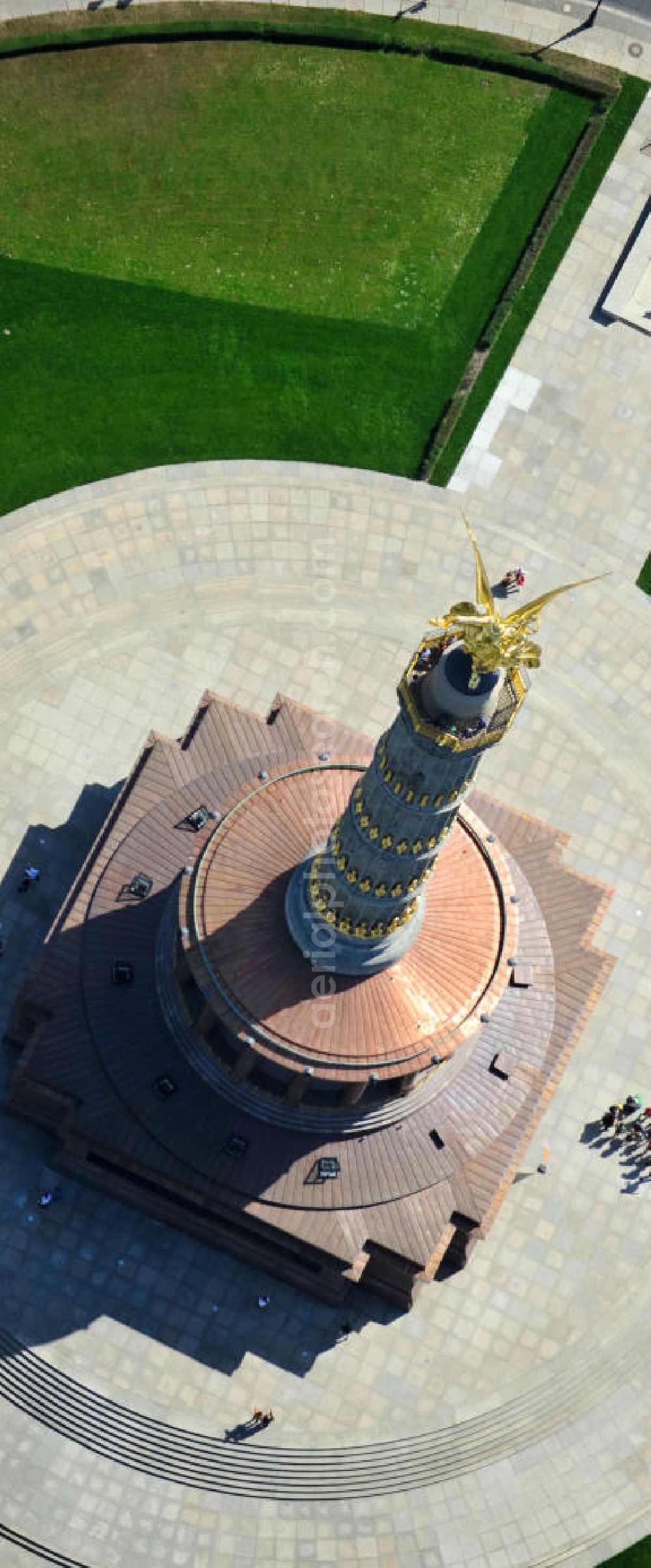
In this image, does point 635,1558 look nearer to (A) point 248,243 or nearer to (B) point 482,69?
(A) point 248,243

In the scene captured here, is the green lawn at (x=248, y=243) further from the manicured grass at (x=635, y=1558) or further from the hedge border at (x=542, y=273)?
the manicured grass at (x=635, y=1558)

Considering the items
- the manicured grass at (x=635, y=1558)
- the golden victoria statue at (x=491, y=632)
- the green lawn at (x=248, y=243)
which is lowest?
the manicured grass at (x=635, y=1558)

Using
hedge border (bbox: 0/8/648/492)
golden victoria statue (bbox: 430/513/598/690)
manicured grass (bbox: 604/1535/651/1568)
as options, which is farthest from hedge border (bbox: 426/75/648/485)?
manicured grass (bbox: 604/1535/651/1568)

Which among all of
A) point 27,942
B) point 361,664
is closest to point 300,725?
point 361,664

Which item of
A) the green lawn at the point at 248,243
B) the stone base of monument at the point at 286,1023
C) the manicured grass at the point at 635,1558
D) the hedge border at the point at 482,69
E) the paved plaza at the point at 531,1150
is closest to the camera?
the stone base of monument at the point at 286,1023

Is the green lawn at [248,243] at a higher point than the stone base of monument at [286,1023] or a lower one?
higher

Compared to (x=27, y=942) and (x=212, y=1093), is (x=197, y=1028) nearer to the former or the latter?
(x=212, y=1093)

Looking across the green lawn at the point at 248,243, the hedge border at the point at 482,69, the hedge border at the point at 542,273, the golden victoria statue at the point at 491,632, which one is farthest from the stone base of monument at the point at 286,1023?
the hedge border at the point at 482,69
